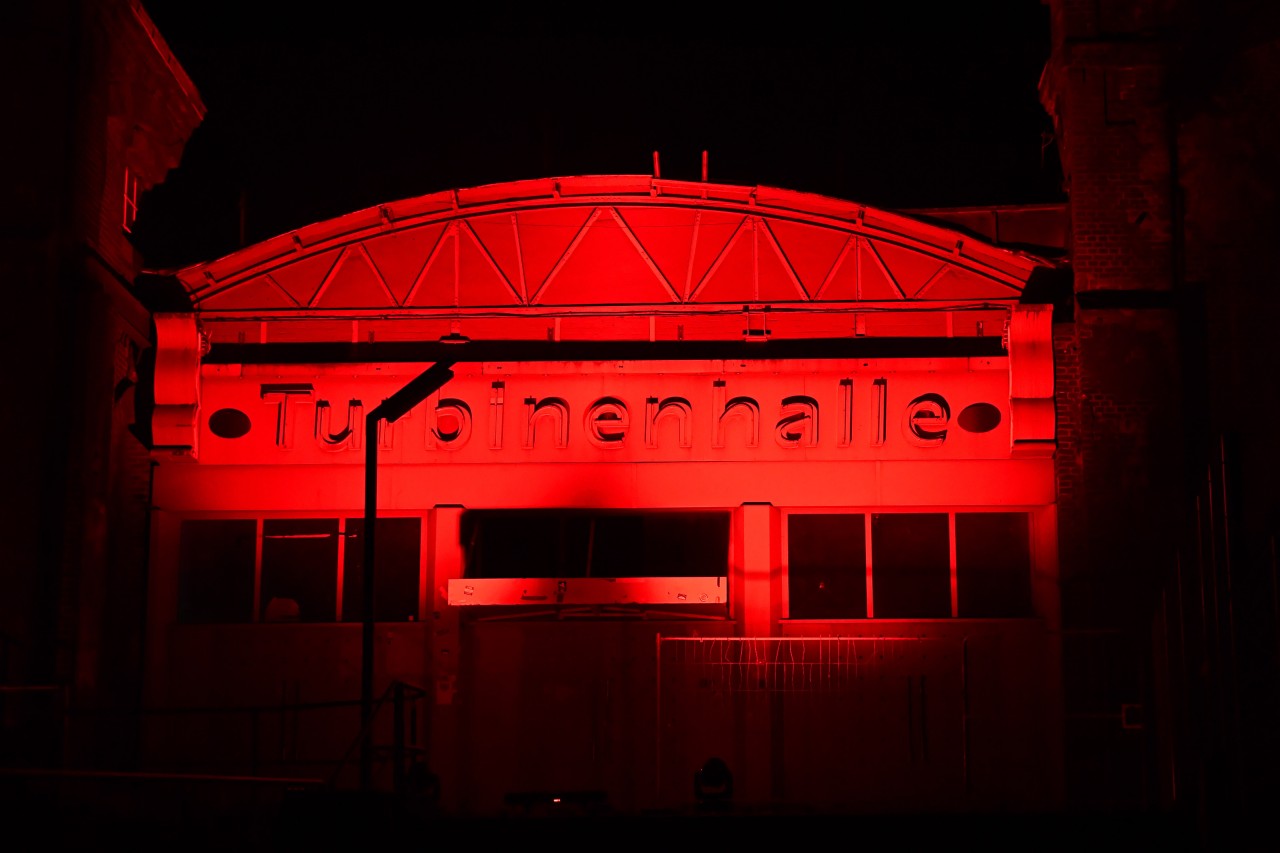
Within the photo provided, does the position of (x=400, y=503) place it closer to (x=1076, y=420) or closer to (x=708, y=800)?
(x=708, y=800)

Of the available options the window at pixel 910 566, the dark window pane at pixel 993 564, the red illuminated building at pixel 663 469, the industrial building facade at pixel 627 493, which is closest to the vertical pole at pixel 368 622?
the red illuminated building at pixel 663 469

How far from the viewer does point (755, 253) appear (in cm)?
1970

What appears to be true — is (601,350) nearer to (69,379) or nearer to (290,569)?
(290,569)

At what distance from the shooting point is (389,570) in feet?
64.4

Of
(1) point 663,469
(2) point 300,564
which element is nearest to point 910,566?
(1) point 663,469

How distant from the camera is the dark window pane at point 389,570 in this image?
64.1ft

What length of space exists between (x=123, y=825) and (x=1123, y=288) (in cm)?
1286

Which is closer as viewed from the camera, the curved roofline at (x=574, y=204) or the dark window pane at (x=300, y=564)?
the curved roofline at (x=574, y=204)

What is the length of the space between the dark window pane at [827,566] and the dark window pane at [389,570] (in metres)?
4.91

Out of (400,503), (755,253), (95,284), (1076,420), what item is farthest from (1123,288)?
(95,284)

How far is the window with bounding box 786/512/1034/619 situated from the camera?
1912 cm

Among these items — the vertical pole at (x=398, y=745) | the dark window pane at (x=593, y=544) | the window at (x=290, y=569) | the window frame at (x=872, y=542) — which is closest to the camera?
the vertical pole at (x=398, y=745)

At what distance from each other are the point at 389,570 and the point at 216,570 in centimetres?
234

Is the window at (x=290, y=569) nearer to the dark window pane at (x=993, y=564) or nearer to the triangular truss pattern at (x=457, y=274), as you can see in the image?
the triangular truss pattern at (x=457, y=274)
